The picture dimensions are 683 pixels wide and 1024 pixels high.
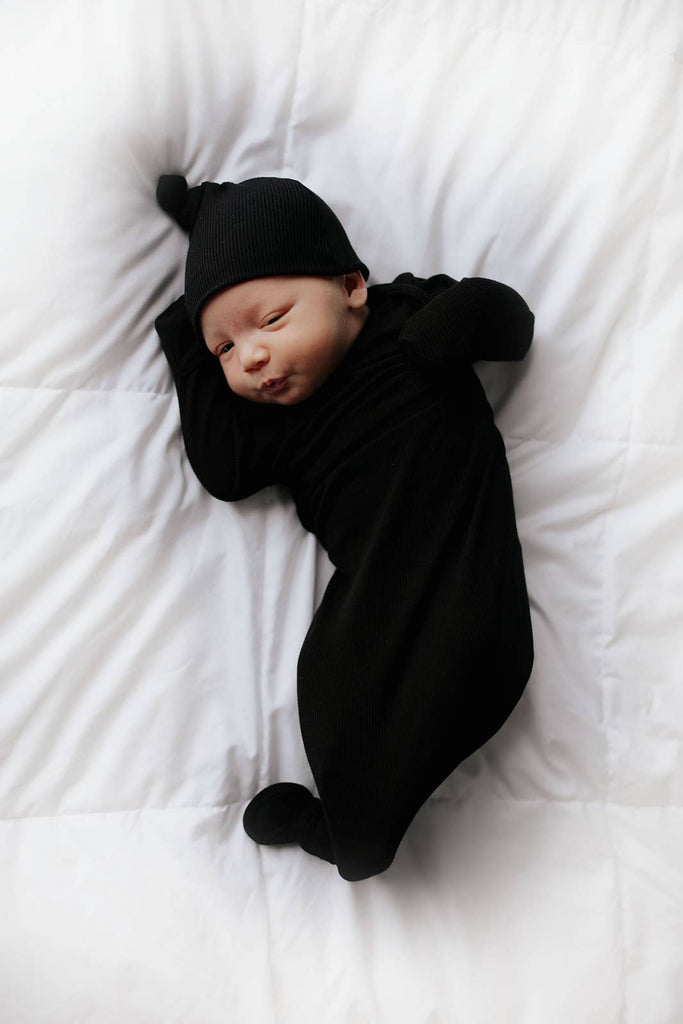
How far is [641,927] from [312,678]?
16.7 inches

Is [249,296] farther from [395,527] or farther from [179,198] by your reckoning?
[395,527]

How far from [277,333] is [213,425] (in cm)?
13

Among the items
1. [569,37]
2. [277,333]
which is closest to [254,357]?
[277,333]

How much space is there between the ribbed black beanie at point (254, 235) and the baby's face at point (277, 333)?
0.01 m

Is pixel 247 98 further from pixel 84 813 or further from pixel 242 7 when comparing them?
pixel 84 813

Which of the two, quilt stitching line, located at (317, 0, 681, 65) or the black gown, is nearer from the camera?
the black gown

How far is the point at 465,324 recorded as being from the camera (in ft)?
3.01

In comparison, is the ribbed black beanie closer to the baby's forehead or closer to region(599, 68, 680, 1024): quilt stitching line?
the baby's forehead

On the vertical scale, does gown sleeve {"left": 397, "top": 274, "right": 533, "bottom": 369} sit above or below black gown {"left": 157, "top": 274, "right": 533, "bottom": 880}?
above

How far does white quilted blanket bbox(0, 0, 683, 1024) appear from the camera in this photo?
90 centimetres

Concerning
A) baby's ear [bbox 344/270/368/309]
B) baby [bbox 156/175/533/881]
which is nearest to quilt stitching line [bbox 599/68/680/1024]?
baby [bbox 156/175/533/881]

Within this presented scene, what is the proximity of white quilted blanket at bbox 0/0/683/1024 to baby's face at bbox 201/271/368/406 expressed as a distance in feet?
0.35

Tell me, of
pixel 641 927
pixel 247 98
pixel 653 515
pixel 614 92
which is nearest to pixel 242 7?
pixel 247 98

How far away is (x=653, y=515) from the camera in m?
1.00
